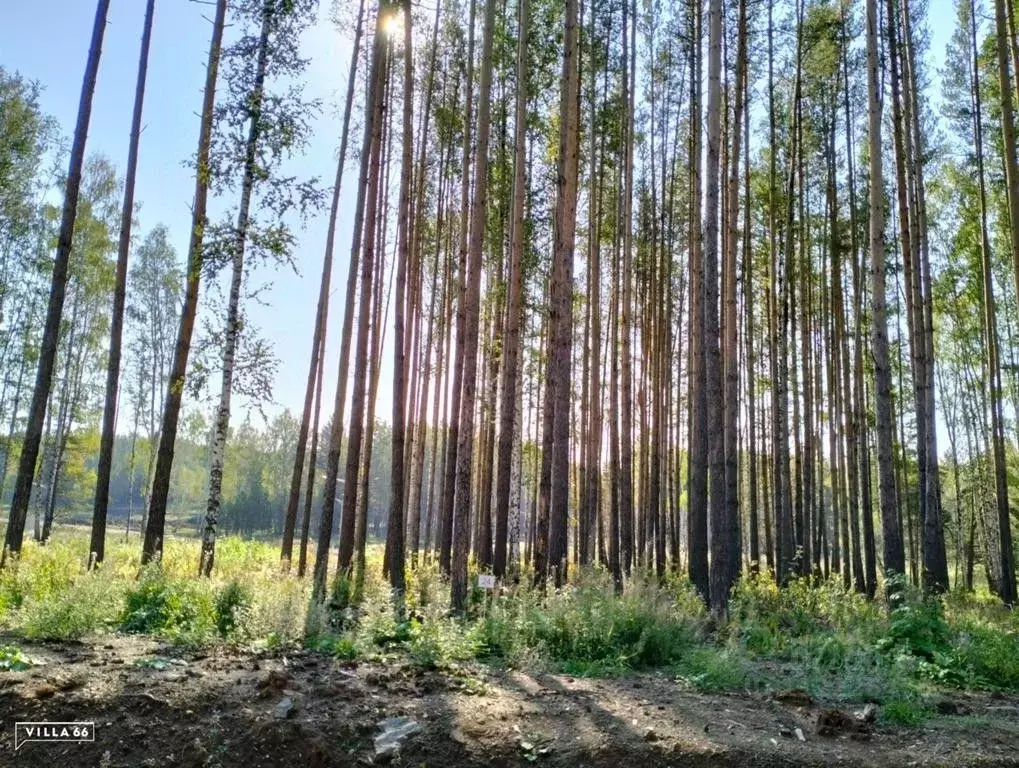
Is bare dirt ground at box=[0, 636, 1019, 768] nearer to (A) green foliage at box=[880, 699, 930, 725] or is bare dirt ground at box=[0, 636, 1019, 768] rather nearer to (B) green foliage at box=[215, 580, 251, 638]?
(A) green foliage at box=[880, 699, 930, 725]

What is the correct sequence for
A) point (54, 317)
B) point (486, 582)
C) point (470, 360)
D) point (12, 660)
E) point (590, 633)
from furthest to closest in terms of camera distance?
point (54, 317) < point (470, 360) < point (486, 582) < point (590, 633) < point (12, 660)

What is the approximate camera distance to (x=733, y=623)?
8508mm

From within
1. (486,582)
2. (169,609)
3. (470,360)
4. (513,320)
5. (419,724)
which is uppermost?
(513,320)

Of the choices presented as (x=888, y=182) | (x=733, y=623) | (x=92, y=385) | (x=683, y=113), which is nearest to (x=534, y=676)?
(x=733, y=623)

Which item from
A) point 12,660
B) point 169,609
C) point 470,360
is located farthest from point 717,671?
point 169,609

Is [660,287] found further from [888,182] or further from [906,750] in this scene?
[906,750]

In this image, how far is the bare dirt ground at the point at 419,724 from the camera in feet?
14.2

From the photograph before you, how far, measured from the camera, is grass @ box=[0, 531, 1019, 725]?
20.1 ft

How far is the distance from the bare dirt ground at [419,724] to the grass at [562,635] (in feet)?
1.87

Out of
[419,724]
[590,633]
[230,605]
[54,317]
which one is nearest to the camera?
[419,724]

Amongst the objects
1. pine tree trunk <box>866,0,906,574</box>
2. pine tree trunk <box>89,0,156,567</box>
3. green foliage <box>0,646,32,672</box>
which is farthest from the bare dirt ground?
pine tree trunk <box>89,0,156,567</box>

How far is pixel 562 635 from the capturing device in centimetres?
705

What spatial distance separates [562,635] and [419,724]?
2703mm

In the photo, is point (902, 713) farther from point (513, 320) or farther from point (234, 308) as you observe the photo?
point (234, 308)
